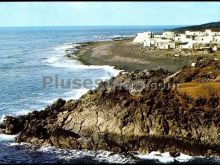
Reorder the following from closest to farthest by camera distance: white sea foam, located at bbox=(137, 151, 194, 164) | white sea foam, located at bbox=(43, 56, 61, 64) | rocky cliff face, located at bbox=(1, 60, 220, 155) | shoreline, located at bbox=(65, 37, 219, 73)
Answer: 1. white sea foam, located at bbox=(137, 151, 194, 164)
2. rocky cliff face, located at bbox=(1, 60, 220, 155)
3. shoreline, located at bbox=(65, 37, 219, 73)
4. white sea foam, located at bbox=(43, 56, 61, 64)

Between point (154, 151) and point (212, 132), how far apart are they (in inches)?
201

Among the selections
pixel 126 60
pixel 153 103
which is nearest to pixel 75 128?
pixel 153 103

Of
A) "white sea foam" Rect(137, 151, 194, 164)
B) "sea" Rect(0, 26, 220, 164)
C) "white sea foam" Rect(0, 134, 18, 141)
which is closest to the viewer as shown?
"white sea foam" Rect(137, 151, 194, 164)

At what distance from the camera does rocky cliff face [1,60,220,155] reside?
3759 cm

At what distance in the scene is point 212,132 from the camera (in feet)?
125

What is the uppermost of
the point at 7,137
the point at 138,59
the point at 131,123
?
the point at 131,123

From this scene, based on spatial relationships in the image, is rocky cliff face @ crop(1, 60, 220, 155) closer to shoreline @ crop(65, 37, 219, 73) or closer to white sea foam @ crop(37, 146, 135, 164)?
white sea foam @ crop(37, 146, 135, 164)

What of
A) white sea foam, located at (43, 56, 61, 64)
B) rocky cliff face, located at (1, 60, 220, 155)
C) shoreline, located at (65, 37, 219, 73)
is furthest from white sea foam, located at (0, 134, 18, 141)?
white sea foam, located at (43, 56, 61, 64)

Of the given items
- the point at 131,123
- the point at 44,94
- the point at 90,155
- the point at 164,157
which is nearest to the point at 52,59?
the point at 44,94

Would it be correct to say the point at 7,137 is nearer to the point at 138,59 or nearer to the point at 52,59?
the point at 138,59

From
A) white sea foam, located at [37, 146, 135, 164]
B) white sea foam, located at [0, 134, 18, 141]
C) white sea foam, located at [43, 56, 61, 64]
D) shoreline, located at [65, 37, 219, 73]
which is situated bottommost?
white sea foam, located at [0, 134, 18, 141]

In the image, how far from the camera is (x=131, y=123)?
1544 inches

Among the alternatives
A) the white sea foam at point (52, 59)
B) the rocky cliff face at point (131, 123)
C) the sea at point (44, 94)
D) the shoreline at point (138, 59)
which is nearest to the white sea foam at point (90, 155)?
the sea at point (44, 94)

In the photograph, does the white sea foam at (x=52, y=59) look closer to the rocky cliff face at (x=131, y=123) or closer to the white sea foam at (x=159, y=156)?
the rocky cliff face at (x=131, y=123)
